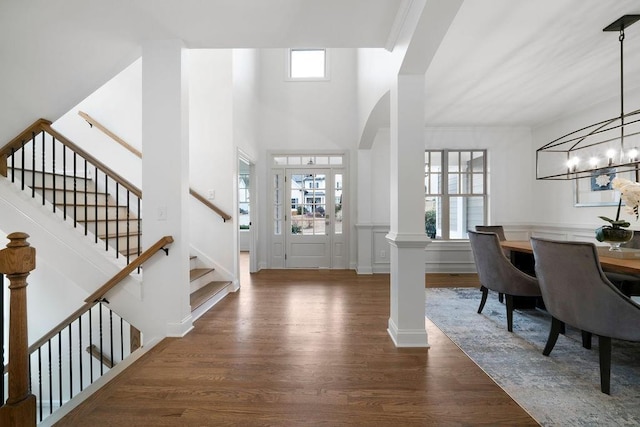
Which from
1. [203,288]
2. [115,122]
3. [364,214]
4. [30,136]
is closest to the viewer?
[30,136]

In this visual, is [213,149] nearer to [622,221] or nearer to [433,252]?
[433,252]

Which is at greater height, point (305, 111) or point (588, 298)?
point (305, 111)

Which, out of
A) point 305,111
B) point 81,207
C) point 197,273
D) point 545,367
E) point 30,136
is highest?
point 305,111

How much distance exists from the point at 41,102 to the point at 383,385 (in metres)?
3.59

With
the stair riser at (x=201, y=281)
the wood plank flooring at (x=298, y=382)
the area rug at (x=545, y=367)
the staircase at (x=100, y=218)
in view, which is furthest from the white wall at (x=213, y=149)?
the area rug at (x=545, y=367)

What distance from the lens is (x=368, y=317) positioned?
3.10 metres

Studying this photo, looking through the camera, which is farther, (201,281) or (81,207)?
(201,281)

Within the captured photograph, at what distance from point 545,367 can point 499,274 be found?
910mm

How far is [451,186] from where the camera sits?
18.1ft

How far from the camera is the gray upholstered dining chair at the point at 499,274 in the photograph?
277 cm

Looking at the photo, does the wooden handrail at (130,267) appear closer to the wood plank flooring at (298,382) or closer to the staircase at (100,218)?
the staircase at (100,218)

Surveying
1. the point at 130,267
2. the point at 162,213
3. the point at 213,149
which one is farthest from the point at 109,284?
the point at 213,149

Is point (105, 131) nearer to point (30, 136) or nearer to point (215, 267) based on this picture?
point (30, 136)

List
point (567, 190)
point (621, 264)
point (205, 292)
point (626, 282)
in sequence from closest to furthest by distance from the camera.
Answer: point (621, 264) < point (626, 282) < point (205, 292) < point (567, 190)
